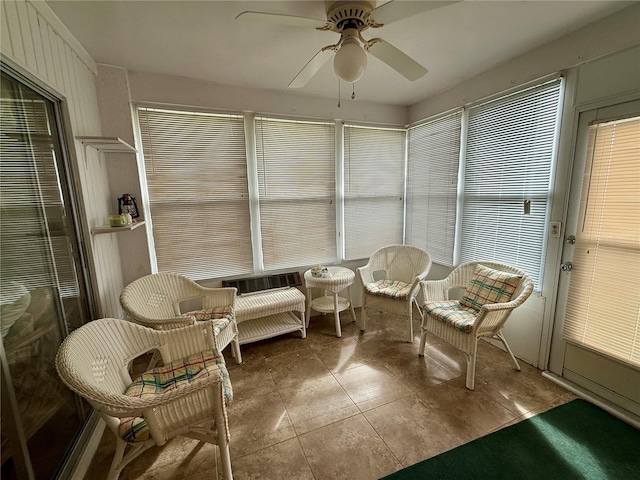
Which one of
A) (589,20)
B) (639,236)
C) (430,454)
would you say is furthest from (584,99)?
(430,454)

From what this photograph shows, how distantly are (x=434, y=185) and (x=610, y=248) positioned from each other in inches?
65.4

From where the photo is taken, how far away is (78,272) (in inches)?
70.3

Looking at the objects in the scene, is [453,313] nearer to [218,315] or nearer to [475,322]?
[475,322]

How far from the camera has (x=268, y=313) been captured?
2.65m

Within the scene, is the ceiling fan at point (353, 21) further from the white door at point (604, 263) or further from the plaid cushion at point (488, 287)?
the plaid cushion at point (488, 287)

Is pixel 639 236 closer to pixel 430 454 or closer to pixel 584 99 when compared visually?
pixel 584 99

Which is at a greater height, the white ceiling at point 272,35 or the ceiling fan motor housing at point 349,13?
the white ceiling at point 272,35

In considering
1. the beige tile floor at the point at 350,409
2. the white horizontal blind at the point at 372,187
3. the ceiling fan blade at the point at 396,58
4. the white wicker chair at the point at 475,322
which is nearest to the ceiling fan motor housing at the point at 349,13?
the ceiling fan blade at the point at 396,58

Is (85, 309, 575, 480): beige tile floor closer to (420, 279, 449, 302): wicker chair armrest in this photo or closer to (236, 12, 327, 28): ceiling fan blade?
(420, 279, 449, 302): wicker chair armrest

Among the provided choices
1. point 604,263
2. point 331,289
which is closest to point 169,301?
point 331,289

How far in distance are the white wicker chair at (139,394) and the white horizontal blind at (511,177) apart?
2.55 metres

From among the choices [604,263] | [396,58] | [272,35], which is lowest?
[604,263]

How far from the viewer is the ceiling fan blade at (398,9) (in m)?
1.18

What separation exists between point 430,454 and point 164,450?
61.3 inches
